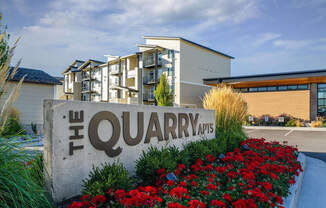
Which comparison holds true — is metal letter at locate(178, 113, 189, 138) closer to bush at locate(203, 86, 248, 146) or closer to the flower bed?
the flower bed

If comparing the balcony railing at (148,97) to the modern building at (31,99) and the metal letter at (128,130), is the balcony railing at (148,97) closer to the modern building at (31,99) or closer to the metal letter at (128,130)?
the modern building at (31,99)

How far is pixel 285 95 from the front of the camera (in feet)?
71.6

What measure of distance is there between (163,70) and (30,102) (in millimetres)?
17443

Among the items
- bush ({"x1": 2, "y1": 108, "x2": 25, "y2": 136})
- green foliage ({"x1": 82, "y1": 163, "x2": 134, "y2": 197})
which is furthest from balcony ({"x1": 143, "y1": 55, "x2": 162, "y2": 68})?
green foliage ({"x1": 82, "y1": 163, "x2": 134, "y2": 197})

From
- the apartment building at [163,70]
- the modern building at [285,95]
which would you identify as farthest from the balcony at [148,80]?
the modern building at [285,95]

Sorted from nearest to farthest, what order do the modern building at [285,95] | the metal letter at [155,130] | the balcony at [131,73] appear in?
the metal letter at [155,130] → the modern building at [285,95] → the balcony at [131,73]

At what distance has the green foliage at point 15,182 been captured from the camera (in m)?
1.79

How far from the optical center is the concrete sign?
2.43 metres

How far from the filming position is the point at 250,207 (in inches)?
78.9

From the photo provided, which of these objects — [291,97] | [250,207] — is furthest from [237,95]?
[291,97]

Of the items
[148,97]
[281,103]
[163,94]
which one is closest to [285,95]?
[281,103]

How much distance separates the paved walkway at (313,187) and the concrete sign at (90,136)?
2.54 m

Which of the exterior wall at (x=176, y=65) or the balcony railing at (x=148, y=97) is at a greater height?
the exterior wall at (x=176, y=65)

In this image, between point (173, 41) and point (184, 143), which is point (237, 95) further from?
point (173, 41)
